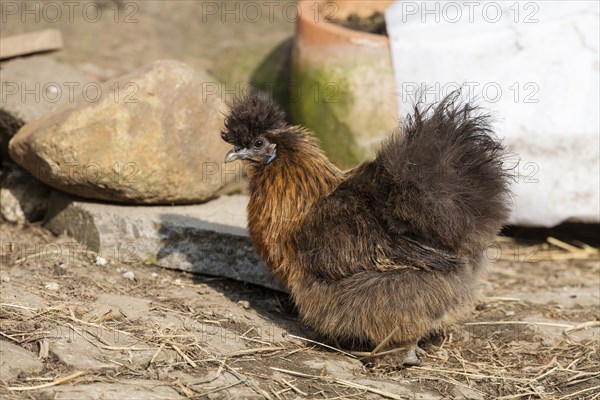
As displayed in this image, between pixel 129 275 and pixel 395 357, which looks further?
pixel 129 275

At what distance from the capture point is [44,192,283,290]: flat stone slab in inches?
251

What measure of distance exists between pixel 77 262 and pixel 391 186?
261 cm

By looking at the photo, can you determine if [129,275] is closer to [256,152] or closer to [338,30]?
[256,152]

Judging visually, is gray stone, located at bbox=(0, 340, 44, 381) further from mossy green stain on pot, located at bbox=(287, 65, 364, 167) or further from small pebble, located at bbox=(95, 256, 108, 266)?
mossy green stain on pot, located at bbox=(287, 65, 364, 167)

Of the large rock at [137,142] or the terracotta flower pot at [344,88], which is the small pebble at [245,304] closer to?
the large rock at [137,142]

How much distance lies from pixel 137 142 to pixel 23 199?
1.41m

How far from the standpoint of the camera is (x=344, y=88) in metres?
8.02

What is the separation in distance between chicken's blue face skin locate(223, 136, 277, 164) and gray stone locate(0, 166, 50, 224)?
253 centimetres

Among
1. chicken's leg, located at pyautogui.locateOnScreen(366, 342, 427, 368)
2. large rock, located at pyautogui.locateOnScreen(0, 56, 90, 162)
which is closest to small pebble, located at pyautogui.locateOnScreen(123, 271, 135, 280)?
large rock, located at pyautogui.locateOnScreen(0, 56, 90, 162)

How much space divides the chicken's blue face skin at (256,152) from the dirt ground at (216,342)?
111 centimetres

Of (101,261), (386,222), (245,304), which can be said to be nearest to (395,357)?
(386,222)

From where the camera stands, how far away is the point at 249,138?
545cm

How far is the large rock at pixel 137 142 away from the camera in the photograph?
639cm

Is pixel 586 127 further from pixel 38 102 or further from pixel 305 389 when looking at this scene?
pixel 38 102
